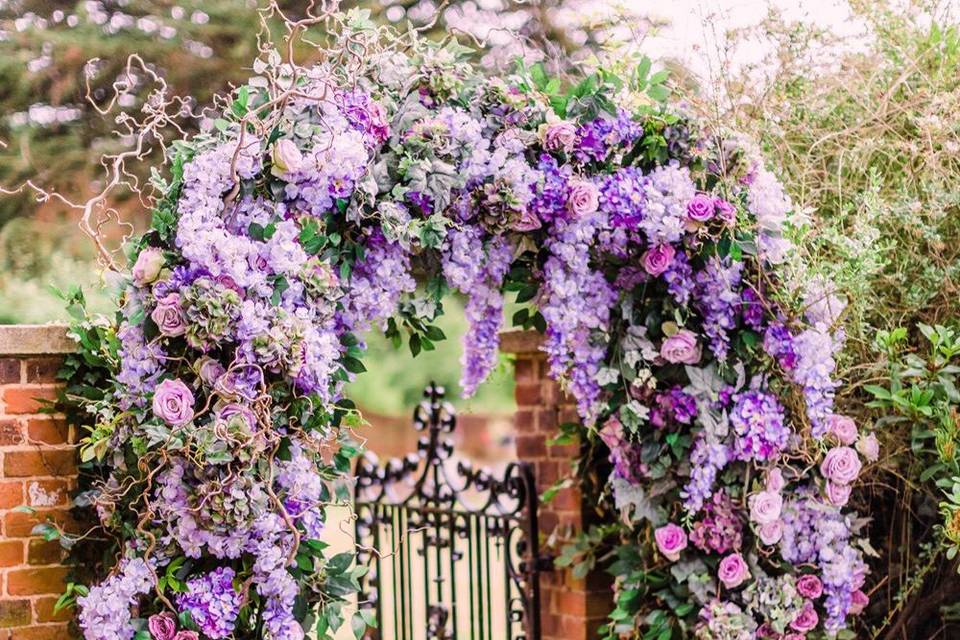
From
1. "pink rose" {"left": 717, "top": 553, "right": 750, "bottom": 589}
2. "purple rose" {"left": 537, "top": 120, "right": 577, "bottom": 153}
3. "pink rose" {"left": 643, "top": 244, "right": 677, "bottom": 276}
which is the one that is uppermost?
"purple rose" {"left": 537, "top": 120, "right": 577, "bottom": 153}

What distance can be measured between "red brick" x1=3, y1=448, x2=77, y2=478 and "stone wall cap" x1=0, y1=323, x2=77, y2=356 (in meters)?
0.26

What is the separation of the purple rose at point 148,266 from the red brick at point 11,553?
34.4 inches

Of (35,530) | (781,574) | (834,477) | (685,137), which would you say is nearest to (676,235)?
(685,137)

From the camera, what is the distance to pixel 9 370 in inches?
113

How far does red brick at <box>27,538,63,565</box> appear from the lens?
2.89 metres

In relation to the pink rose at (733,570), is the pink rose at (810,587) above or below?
below

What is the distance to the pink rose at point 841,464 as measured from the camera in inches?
128

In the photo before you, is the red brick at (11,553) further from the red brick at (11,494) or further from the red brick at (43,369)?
the red brick at (43,369)

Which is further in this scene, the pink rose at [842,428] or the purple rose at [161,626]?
the pink rose at [842,428]

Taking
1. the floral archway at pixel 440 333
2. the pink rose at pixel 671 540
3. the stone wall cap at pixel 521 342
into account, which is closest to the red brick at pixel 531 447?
the stone wall cap at pixel 521 342

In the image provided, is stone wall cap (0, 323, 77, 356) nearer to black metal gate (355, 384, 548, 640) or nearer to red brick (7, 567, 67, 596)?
red brick (7, 567, 67, 596)

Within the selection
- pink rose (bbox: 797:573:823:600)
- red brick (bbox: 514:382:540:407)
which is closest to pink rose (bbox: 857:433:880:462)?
pink rose (bbox: 797:573:823:600)

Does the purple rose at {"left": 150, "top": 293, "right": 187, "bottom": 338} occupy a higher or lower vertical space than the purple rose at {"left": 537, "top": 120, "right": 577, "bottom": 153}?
lower

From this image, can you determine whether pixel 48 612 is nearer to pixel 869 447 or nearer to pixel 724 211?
pixel 724 211
